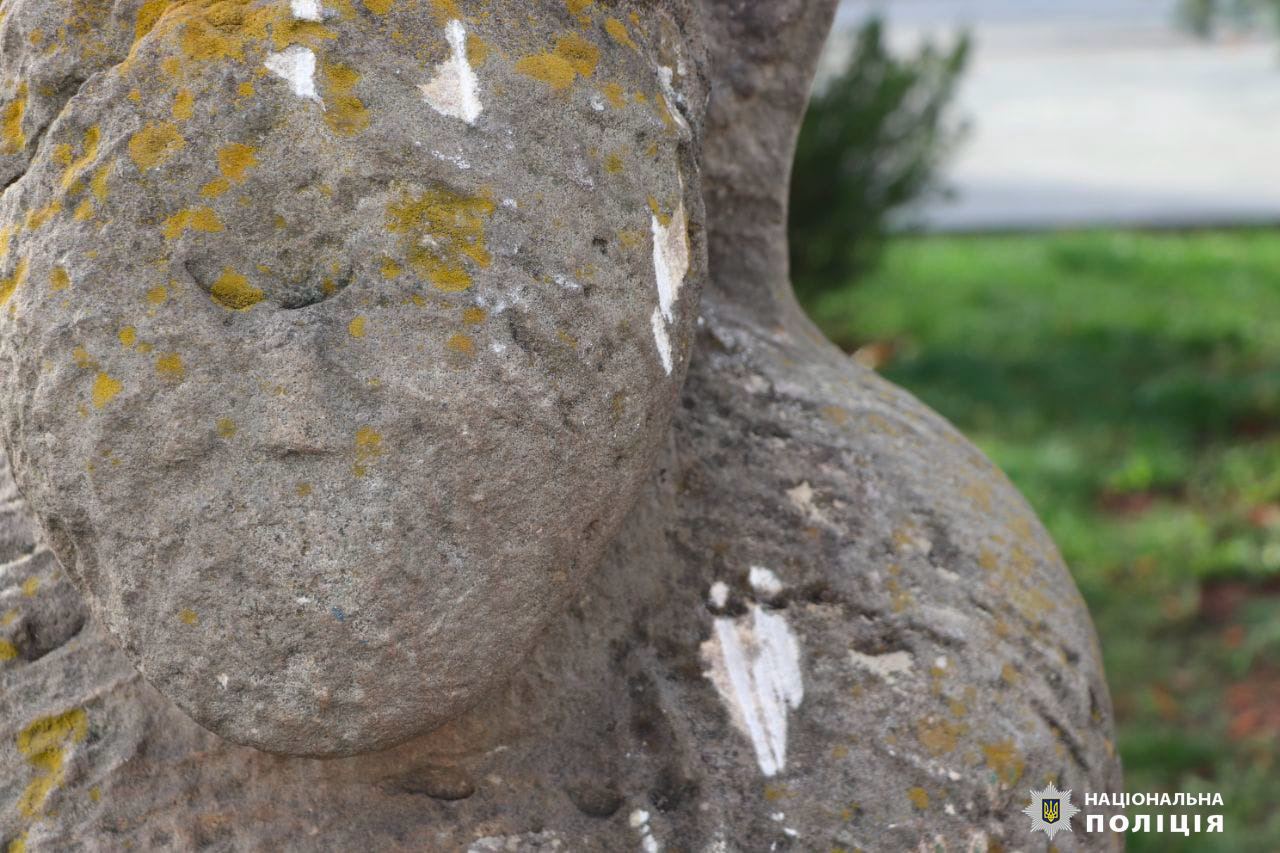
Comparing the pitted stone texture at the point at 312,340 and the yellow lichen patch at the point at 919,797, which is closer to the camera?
the pitted stone texture at the point at 312,340

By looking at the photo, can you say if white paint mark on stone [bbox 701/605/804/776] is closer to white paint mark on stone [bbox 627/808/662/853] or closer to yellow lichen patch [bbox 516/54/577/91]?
white paint mark on stone [bbox 627/808/662/853]

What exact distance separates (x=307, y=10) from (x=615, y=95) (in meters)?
0.22

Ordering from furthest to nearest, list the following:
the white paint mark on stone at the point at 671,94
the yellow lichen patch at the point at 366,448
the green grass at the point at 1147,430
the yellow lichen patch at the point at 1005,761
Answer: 1. the green grass at the point at 1147,430
2. the yellow lichen patch at the point at 1005,761
3. the white paint mark on stone at the point at 671,94
4. the yellow lichen patch at the point at 366,448

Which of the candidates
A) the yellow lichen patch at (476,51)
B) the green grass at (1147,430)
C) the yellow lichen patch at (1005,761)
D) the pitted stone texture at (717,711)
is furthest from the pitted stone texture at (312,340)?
the green grass at (1147,430)

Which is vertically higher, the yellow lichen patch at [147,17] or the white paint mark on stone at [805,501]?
the yellow lichen patch at [147,17]

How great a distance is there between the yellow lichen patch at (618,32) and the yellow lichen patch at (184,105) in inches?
11.5

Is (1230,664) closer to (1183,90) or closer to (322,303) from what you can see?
(322,303)

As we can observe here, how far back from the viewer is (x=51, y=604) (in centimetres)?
120

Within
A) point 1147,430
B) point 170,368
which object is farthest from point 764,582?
point 1147,430

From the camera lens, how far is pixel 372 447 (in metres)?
0.94

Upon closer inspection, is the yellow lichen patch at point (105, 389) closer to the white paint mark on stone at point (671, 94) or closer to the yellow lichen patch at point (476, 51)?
the yellow lichen patch at point (476, 51)

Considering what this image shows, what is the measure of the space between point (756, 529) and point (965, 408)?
8.41ft
